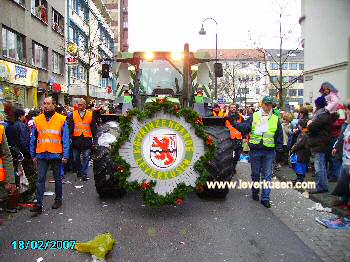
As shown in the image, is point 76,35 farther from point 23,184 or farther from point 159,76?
point 23,184

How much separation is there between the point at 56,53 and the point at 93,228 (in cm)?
2641

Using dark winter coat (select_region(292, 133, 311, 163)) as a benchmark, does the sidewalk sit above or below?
below

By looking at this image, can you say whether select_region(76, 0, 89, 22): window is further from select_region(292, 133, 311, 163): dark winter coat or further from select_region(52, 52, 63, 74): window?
select_region(292, 133, 311, 163): dark winter coat

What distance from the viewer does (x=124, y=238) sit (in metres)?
5.23

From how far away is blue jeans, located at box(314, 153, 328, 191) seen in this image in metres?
8.05

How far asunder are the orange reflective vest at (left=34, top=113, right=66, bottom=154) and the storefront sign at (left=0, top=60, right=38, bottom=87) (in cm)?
1263

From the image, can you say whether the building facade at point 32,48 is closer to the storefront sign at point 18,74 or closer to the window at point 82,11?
the storefront sign at point 18,74

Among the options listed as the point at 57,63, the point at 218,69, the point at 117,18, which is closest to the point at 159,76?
the point at 218,69

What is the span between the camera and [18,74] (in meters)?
21.2

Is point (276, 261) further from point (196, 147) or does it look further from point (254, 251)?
point (196, 147)

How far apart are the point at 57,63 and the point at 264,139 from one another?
26.0 metres

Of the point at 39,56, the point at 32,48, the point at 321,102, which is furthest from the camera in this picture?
the point at 39,56
